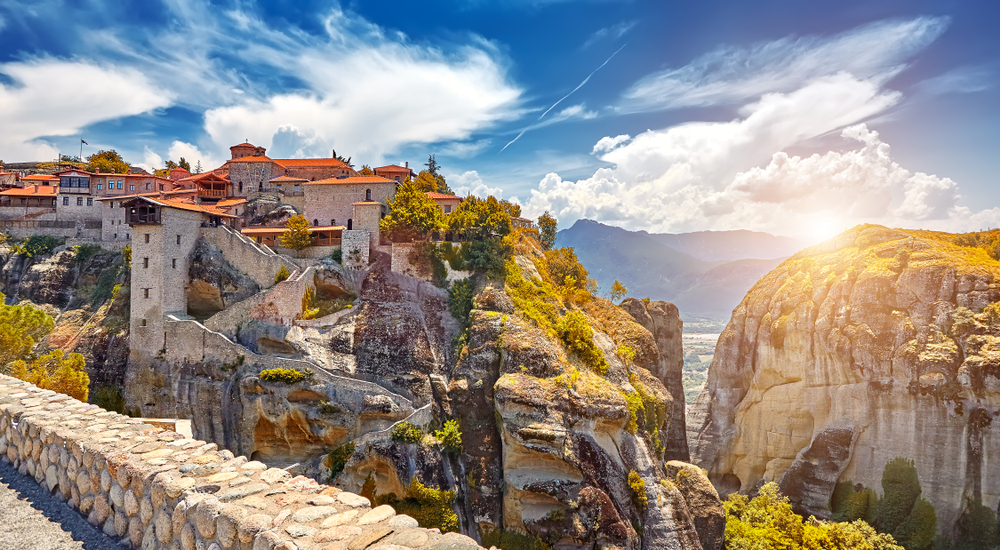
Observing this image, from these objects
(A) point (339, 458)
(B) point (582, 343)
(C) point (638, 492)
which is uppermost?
(B) point (582, 343)

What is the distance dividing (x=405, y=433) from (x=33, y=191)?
50655mm

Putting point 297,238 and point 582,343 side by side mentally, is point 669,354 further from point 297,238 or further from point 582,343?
point 297,238

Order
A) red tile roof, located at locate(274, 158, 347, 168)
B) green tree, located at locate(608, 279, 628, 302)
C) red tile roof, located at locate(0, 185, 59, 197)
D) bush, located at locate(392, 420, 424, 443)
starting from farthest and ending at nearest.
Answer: red tile roof, located at locate(274, 158, 347, 168)
green tree, located at locate(608, 279, 628, 302)
red tile roof, located at locate(0, 185, 59, 197)
bush, located at locate(392, 420, 424, 443)

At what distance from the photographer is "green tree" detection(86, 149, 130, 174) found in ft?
201

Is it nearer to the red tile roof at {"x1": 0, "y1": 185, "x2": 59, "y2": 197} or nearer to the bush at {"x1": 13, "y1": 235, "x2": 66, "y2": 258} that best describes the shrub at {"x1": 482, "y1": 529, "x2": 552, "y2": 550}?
the bush at {"x1": 13, "y1": 235, "x2": 66, "y2": 258}

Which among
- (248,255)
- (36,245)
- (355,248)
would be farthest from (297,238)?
(36,245)

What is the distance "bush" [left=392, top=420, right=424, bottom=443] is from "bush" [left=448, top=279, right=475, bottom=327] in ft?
31.7

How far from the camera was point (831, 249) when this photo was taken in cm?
5231

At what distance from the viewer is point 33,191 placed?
51312 millimetres

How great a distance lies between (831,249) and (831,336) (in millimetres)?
11877

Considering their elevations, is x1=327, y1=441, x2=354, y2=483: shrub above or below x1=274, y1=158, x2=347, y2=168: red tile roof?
below

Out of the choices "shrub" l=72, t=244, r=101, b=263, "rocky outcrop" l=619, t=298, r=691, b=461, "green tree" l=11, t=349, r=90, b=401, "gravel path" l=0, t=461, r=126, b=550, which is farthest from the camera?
"rocky outcrop" l=619, t=298, r=691, b=461

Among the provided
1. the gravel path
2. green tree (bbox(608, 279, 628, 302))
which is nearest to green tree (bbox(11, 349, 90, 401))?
the gravel path

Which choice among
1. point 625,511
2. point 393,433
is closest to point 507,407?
point 393,433
